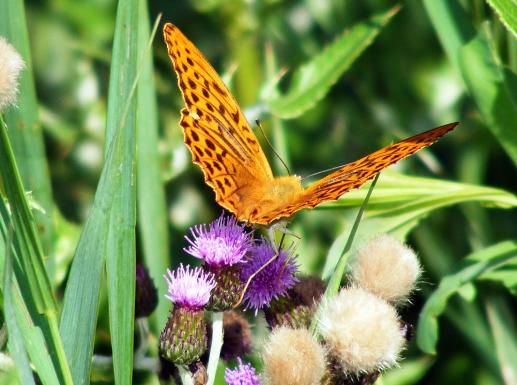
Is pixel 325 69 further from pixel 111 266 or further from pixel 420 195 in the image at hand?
pixel 111 266

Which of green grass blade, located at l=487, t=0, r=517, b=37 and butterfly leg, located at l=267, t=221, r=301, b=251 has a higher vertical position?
green grass blade, located at l=487, t=0, r=517, b=37

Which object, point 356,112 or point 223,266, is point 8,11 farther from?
point 356,112

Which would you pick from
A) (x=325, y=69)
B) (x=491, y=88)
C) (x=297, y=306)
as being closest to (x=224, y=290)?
(x=297, y=306)

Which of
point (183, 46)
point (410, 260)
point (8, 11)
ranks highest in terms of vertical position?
point (8, 11)

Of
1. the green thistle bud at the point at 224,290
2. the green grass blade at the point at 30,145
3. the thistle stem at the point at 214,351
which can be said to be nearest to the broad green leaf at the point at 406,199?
the green thistle bud at the point at 224,290

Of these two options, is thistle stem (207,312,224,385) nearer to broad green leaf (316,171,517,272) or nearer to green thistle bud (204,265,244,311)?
green thistle bud (204,265,244,311)

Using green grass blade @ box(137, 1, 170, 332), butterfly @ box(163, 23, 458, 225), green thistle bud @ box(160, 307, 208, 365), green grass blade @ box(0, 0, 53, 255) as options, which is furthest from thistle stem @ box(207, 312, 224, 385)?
green grass blade @ box(137, 1, 170, 332)

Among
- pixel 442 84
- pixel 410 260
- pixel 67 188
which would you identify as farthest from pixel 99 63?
pixel 410 260
